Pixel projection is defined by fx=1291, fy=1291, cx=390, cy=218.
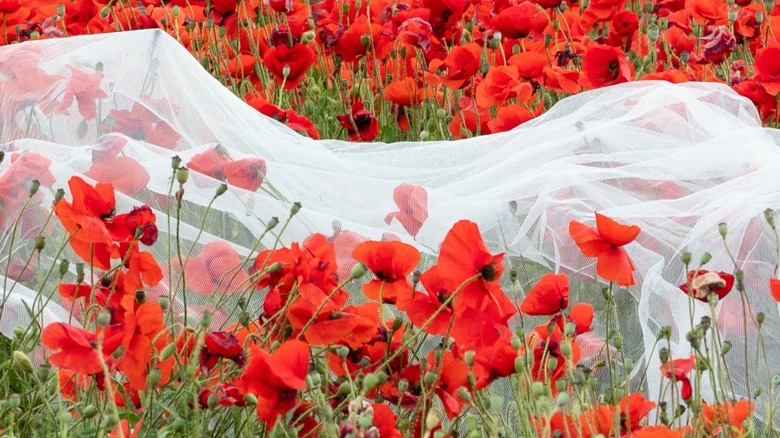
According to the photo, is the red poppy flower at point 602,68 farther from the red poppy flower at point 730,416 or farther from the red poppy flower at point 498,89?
the red poppy flower at point 730,416

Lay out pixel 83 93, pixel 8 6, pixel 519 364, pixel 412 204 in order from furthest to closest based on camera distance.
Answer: pixel 8 6
pixel 83 93
pixel 412 204
pixel 519 364

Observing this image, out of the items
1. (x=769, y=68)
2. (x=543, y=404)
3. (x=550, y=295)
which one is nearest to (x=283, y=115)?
Result: (x=769, y=68)

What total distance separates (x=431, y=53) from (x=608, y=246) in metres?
1.41

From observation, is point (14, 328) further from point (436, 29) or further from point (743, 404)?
point (436, 29)

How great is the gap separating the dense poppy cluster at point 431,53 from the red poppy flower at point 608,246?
90cm

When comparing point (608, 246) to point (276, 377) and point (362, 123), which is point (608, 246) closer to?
point (276, 377)

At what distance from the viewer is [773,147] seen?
2064 millimetres

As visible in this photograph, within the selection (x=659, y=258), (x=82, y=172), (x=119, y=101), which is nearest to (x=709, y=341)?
(x=659, y=258)

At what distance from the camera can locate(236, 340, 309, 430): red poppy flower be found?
3.93 ft

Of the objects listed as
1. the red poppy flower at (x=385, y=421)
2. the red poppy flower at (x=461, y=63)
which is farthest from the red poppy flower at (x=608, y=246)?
the red poppy flower at (x=461, y=63)

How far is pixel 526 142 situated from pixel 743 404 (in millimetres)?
888

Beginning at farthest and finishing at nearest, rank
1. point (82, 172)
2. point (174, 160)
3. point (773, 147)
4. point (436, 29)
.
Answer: point (436, 29) < point (773, 147) < point (82, 172) < point (174, 160)

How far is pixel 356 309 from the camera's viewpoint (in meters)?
1.51

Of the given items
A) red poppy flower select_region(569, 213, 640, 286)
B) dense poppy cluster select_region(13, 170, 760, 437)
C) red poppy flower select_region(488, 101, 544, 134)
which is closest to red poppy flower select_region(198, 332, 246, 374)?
dense poppy cluster select_region(13, 170, 760, 437)
